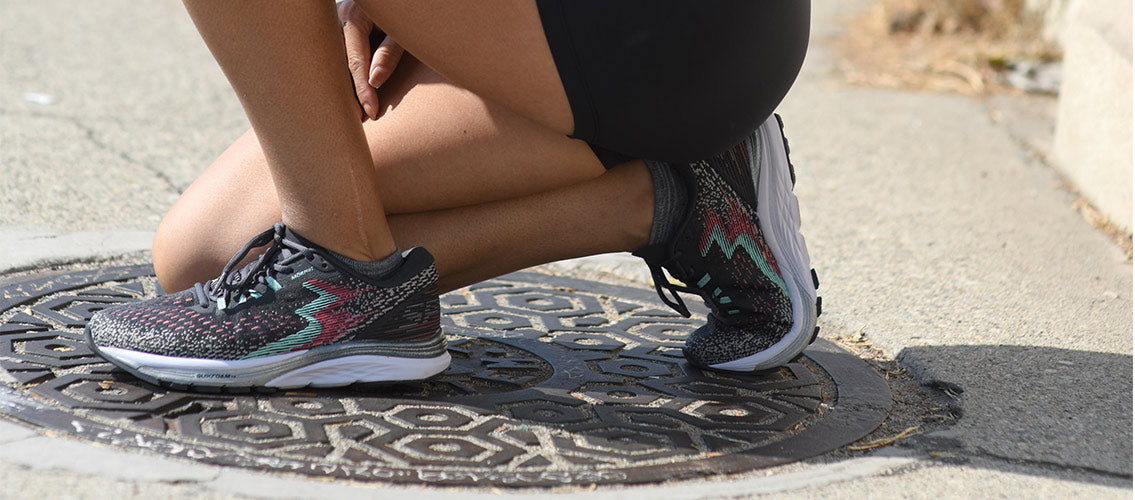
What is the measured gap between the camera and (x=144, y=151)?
2855 millimetres

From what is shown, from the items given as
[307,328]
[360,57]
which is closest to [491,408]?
[307,328]

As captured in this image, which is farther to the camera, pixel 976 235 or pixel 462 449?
pixel 976 235

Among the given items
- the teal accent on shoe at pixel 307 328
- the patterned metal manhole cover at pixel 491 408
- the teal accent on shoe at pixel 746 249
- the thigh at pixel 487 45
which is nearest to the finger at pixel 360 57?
the thigh at pixel 487 45

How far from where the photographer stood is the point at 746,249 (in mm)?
1744

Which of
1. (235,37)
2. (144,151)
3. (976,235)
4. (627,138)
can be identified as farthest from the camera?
(144,151)

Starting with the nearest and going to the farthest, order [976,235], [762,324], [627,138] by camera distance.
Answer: [627,138]
[762,324]
[976,235]

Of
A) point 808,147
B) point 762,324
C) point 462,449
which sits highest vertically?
point 808,147

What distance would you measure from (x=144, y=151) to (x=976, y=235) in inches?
79.0

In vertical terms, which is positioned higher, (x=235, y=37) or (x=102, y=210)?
(x=235, y=37)

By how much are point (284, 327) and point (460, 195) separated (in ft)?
1.00

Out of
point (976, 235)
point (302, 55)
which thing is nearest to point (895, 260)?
point (976, 235)

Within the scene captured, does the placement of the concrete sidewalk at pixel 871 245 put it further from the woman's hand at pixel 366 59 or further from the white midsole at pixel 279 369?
the woman's hand at pixel 366 59

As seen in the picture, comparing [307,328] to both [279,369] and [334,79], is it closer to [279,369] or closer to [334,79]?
[279,369]

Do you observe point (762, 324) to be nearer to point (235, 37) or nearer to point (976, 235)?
point (235, 37)
